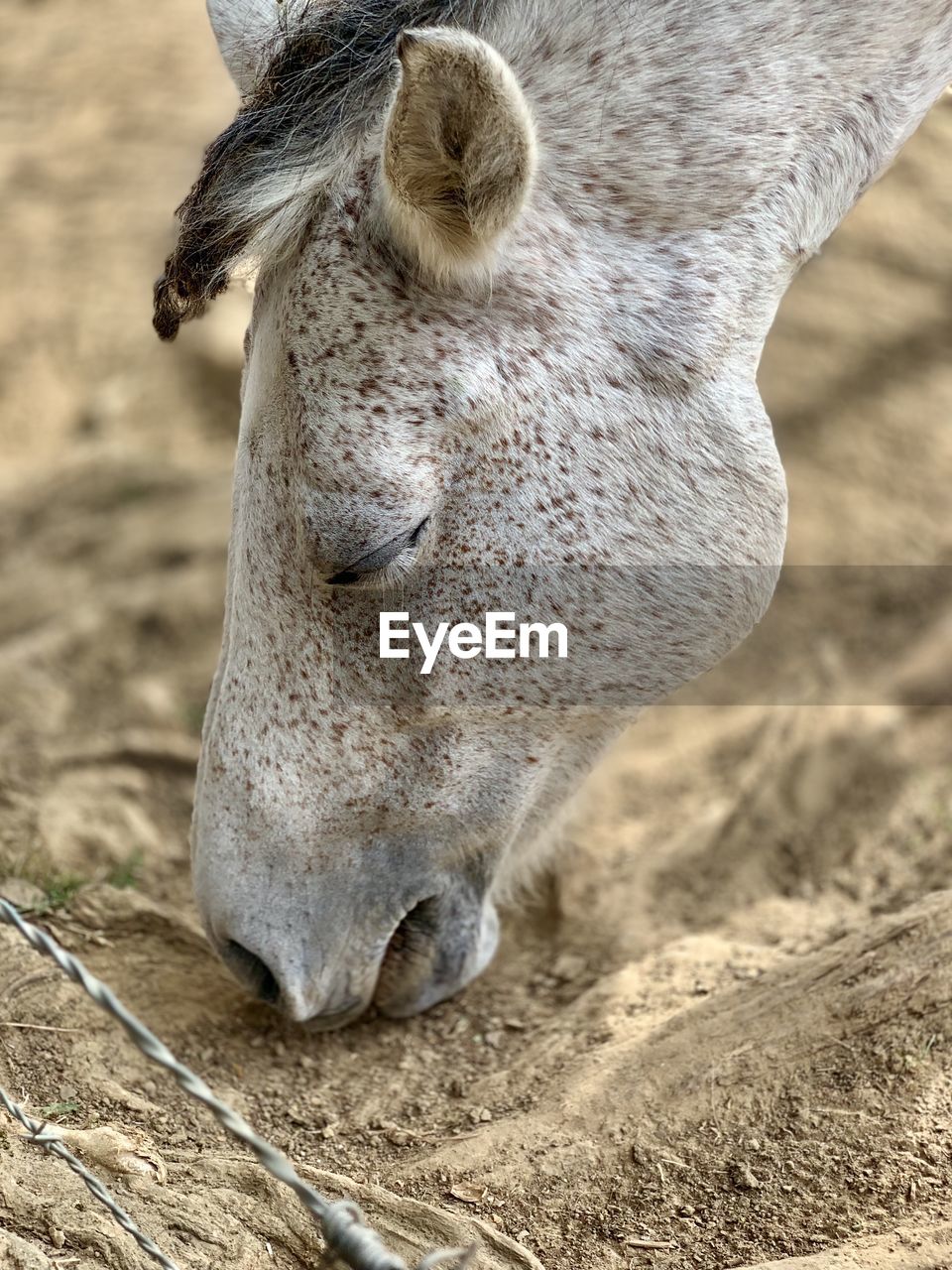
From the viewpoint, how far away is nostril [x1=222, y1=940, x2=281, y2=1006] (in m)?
2.27

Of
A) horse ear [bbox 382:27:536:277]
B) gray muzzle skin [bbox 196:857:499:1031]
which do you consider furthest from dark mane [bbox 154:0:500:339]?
gray muzzle skin [bbox 196:857:499:1031]

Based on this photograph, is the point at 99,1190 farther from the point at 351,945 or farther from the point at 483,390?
the point at 483,390

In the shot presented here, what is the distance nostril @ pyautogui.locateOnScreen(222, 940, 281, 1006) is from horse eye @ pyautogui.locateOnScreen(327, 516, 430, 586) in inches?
27.8

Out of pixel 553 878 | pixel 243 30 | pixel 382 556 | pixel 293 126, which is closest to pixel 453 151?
pixel 293 126

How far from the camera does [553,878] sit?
3.32m

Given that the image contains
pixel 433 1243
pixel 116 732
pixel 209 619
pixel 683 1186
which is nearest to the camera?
pixel 433 1243

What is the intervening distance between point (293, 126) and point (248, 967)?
142cm

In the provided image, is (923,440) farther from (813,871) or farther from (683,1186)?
(683,1186)

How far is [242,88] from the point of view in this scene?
2412 millimetres

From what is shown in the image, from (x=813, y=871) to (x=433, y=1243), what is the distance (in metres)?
1.68

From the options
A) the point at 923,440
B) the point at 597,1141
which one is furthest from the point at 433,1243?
the point at 923,440

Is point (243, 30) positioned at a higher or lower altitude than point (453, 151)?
higher

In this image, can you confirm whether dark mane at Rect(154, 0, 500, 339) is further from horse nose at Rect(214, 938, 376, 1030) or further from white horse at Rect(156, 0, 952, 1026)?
horse nose at Rect(214, 938, 376, 1030)

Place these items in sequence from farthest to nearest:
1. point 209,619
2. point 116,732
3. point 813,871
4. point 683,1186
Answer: point 209,619, point 116,732, point 813,871, point 683,1186
